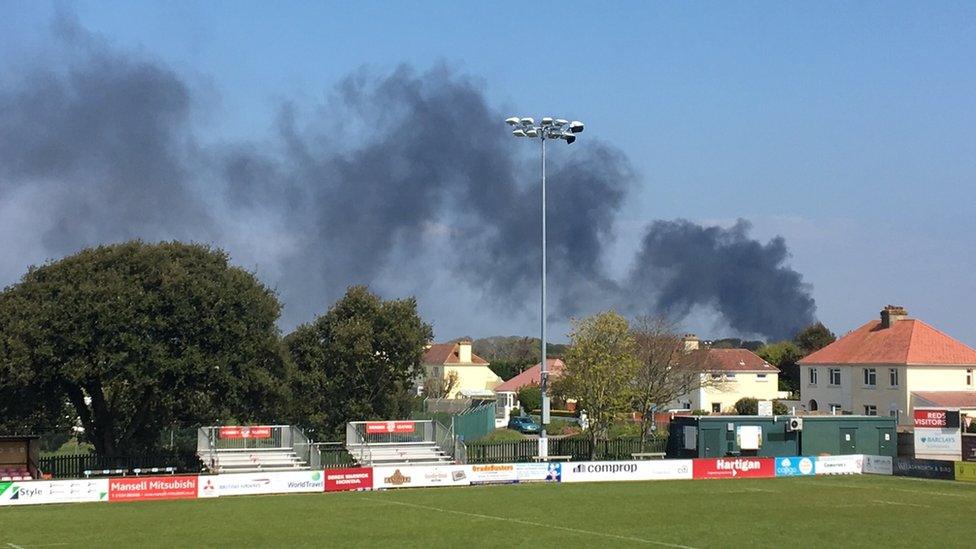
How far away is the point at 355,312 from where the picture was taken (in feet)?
200

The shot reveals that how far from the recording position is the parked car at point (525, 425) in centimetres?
8500

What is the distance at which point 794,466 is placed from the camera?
2018 inches

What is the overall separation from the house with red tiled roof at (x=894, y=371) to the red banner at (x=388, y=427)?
1593 inches

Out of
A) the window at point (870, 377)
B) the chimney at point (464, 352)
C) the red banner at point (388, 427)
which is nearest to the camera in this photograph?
the red banner at point (388, 427)

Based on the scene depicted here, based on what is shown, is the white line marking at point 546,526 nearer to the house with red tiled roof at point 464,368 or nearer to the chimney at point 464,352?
the house with red tiled roof at point 464,368

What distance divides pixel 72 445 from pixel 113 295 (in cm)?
971

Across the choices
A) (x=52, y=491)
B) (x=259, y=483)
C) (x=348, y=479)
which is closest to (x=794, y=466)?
(x=348, y=479)

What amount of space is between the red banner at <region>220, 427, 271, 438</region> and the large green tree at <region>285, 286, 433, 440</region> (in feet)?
25.0

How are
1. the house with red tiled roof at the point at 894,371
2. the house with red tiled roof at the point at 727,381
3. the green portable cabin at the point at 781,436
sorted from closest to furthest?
the green portable cabin at the point at 781,436
the house with red tiled roof at the point at 894,371
the house with red tiled roof at the point at 727,381

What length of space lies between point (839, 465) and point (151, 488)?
3167 centimetres

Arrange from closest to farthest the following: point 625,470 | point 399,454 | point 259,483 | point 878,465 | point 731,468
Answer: point 259,483 < point 625,470 < point 731,468 < point 878,465 < point 399,454

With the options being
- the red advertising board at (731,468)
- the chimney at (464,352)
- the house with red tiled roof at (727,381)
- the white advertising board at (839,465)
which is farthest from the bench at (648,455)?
the chimney at (464,352)

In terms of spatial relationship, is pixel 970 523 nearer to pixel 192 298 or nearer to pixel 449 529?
pixel 449 529

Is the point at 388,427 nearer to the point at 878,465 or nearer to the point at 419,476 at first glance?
the point at 419,476
